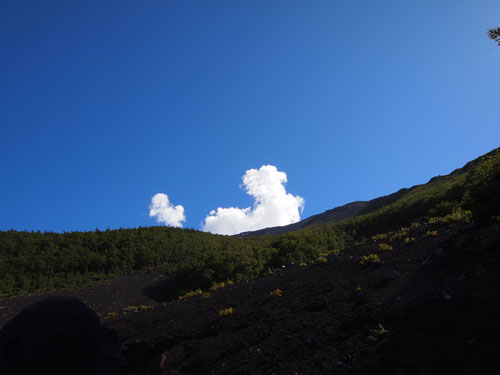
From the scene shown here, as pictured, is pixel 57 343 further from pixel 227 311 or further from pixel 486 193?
pixel 486 193

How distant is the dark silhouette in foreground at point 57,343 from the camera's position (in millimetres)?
1363

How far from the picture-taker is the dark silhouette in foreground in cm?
136

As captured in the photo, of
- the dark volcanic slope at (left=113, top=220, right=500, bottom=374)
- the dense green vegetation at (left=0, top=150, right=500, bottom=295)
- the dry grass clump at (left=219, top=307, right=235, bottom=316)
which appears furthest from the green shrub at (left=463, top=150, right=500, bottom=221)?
the dry grass clump at (left=219, top=307, right=235, bottom=316)

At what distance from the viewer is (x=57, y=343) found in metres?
1.39

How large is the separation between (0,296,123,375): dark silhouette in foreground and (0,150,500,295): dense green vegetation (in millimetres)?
12225

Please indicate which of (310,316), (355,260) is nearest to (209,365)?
(310,316)

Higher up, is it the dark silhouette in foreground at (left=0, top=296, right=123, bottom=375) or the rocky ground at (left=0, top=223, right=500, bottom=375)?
the dark silhouette in foreground at (left=0, top=296, right=123, bottom=375)

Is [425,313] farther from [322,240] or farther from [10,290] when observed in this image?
[10,290]

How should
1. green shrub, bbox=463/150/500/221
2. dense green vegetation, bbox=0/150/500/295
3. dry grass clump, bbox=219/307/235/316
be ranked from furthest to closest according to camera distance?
dense green vegetation, bbox=0/150/500/295 < dry grass clump, bbox=219/307/235/316 < green shrub, bbox=463/150/500/221

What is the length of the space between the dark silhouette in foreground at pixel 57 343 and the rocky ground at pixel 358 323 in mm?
3972

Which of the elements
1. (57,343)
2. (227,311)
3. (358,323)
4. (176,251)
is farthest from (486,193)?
(176,251)

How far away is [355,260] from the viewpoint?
9.66 m

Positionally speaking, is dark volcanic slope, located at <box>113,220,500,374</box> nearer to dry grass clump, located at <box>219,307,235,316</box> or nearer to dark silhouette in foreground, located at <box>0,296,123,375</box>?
dry grass clump, located at <box>219,307,235,316</box>

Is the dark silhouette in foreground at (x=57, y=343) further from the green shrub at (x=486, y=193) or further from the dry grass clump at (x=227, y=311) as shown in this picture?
the green shrub at (x=486, y=193)
